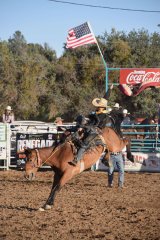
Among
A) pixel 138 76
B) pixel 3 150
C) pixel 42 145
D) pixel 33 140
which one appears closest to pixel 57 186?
pixel 42 145

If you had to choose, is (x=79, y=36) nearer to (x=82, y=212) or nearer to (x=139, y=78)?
(x=139, y=78)

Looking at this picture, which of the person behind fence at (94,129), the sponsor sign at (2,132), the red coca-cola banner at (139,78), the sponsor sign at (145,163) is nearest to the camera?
the person behind fence at (94,129)

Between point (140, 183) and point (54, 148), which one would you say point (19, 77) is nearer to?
point (140, 183)

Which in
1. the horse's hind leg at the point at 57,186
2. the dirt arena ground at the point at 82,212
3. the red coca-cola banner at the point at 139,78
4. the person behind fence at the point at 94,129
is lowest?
the dirt arena ground at the point at 82,212

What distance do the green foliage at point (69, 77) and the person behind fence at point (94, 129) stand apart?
86.6ft

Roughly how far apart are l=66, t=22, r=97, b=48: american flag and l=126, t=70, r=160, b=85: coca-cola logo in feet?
6.26

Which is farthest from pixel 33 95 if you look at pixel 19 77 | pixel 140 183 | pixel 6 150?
pixel 140 183

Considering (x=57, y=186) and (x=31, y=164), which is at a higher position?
(x=31, y=164)

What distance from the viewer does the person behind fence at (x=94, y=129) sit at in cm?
880

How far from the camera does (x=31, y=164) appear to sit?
8.28 meters

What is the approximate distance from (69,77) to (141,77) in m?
25.9

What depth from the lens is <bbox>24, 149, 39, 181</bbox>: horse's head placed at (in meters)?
8.23

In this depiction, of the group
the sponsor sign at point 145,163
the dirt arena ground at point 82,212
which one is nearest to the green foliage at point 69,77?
the sponsor sign at point 145,163

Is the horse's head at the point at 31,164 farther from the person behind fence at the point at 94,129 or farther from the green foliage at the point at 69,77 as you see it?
the green foliage at the point at 69,77
